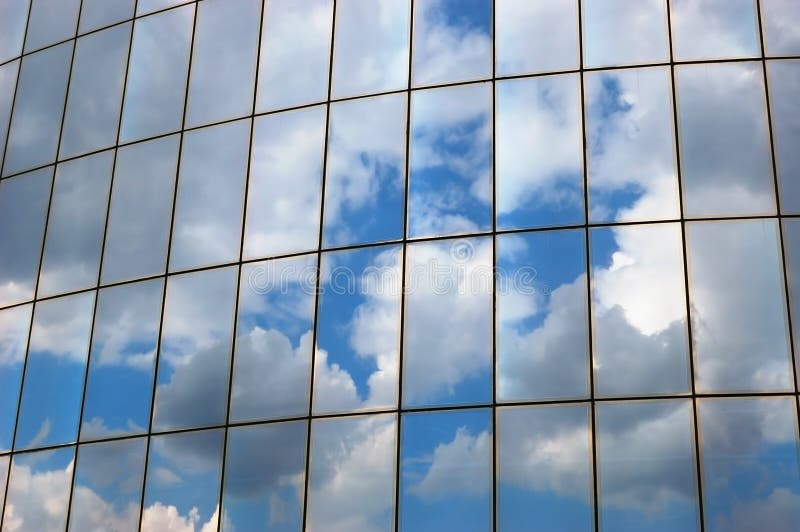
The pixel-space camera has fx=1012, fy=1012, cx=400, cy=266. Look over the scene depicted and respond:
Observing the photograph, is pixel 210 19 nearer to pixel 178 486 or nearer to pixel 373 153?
pixel 373 153

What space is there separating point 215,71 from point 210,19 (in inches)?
78.8

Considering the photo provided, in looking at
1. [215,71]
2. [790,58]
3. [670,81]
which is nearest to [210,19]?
[215,71]

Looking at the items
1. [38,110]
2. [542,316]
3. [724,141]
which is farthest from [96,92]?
[724,141]

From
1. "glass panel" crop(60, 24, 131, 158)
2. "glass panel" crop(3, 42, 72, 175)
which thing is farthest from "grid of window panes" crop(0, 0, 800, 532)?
"glass panel" crop(3, 42, 72, 175)

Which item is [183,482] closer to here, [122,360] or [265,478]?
[265,478]

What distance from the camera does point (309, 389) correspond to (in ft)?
87.9

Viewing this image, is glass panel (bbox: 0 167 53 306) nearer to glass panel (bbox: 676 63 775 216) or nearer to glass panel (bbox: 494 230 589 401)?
glass panel (bbox: 494 230 589 401)

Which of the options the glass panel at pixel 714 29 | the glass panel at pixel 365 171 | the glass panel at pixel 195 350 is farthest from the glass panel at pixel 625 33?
the glass panel at pixel 195 350

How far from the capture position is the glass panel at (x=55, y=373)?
96.9ft

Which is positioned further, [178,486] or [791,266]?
[178,486]

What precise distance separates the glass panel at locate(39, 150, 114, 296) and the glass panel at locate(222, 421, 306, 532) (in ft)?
25.4

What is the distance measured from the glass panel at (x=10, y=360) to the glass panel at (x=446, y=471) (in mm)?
12764

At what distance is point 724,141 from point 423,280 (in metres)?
8.69

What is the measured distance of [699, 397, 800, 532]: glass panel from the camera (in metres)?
23.3
